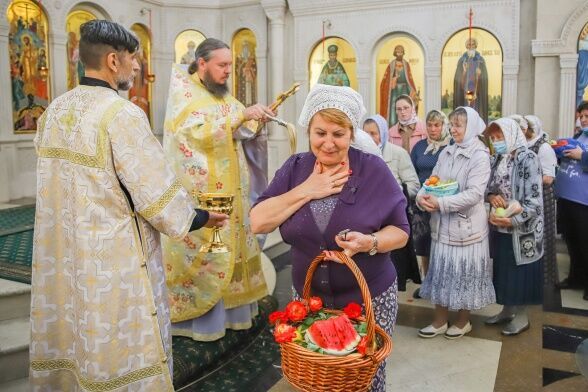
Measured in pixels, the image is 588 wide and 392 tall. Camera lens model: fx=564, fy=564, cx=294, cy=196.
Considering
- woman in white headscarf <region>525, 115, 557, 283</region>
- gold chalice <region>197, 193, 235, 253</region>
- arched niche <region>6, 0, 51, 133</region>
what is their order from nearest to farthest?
gold chalice <region>197, 193, 235, 253</region> < woman in white headscarf <region>525, 115, 557, 283</region> < arched niche <region>6, 0, 51, 133</region>

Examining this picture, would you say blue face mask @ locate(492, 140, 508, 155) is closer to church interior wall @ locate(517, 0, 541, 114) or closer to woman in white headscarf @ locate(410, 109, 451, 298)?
woman in white headscarf @ locate(410, 109, 451, 298)

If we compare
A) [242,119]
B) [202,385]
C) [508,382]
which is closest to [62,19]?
[242,119]

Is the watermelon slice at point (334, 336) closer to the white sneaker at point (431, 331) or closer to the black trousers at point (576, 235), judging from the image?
the white sneaker at point (431, 331)

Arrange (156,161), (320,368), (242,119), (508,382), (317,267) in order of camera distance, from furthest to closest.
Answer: (242,119), (508,382), (156,161), (317,267), (320,368)

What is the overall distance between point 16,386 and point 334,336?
2411mm

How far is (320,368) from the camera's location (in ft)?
5.35

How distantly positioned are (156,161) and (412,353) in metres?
2.39

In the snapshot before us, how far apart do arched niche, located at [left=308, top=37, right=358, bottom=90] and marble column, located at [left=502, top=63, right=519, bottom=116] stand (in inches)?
106

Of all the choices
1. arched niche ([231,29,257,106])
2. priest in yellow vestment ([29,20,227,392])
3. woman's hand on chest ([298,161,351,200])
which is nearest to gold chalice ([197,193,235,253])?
priest in yellow vestment ([29,20,227,392])

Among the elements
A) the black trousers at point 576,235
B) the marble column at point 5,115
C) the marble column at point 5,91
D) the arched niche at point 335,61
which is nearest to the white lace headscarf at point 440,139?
the black trousers at point 576,235

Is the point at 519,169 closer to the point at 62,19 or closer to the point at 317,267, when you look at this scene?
the point at 317,267

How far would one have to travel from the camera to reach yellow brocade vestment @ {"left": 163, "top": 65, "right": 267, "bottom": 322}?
3.57 m

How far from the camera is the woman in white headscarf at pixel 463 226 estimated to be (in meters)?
3.76

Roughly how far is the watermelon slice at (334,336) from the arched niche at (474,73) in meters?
8.39
